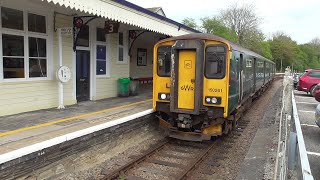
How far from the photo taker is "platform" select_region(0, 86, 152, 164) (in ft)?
17.5

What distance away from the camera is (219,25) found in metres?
51.0

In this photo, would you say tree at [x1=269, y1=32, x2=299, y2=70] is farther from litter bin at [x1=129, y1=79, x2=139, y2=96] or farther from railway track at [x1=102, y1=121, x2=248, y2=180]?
railway track at [x1=102, y1=121, x2=248, y2=180]

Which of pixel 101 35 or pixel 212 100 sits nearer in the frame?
pixel 212 100

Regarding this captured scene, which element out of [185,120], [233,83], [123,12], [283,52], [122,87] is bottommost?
[185,120]

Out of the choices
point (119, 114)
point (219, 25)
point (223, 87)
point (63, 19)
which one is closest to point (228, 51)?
point (223, 87)

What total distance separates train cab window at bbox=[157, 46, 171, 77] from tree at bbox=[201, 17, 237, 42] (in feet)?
138

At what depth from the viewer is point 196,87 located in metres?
7.79

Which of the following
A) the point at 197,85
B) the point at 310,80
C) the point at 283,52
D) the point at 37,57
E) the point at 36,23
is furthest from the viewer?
the point at 283,52

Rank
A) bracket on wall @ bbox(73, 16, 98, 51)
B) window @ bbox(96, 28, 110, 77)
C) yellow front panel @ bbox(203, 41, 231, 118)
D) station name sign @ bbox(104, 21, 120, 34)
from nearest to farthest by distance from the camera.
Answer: yellow front panel @ bbox(203, 41, 231, 118) → bracket on wall @ bbox(73, 16, 98, 51) → station name sign @ bbox(104, 21, 120, 34) → window @ bbox(96, 28, 110, 77)

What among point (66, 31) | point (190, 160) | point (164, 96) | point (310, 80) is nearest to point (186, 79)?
point (164, 96)

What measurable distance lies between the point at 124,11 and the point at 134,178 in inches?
231

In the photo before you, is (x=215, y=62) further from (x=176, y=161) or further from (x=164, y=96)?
(x=176, y=161)

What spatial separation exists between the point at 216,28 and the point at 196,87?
4462 centimetres

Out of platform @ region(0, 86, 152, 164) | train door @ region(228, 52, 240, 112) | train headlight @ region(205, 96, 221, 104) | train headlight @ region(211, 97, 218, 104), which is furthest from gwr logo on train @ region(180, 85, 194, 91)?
platform @ region(0, 86, 152, 164)
